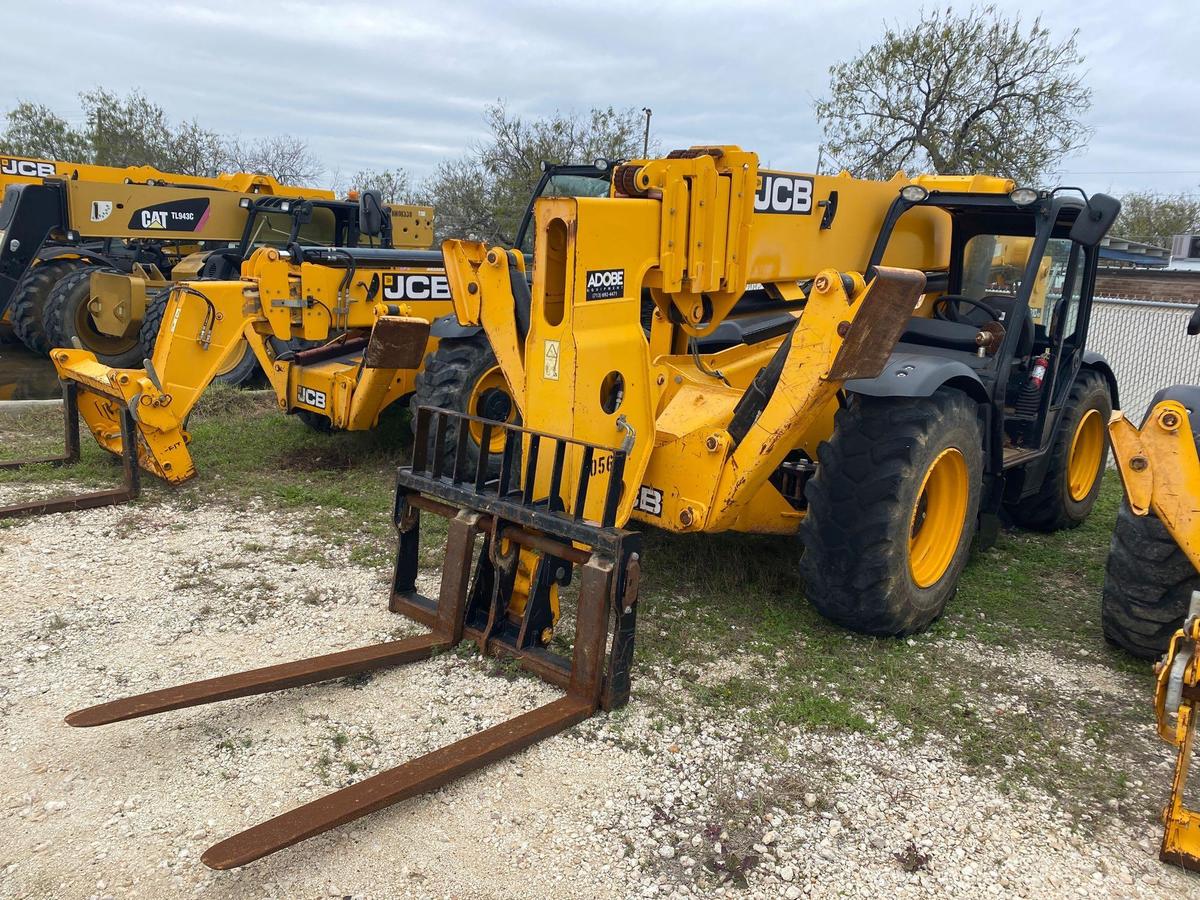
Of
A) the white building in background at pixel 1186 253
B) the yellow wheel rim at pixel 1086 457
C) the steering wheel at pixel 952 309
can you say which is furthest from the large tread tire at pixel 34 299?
the white building in background at pixel 1186 253

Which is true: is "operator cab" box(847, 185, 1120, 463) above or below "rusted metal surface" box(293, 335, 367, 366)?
above

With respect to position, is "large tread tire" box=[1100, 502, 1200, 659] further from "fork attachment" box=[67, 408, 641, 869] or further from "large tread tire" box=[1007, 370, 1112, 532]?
"fork attachment" box=[67, 408, 641, 869]

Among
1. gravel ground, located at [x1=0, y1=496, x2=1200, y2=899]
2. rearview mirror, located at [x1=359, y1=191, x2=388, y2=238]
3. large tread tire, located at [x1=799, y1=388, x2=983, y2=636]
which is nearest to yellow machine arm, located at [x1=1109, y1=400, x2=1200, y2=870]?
gravel ground, located at [x1=0, y1=496, x2=1200, y2=899]

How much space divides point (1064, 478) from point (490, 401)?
3.95 meters

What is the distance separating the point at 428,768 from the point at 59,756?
4.39 feet

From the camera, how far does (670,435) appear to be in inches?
163

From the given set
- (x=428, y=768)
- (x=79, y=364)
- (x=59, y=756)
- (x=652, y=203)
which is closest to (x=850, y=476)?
(x=652, y=203)

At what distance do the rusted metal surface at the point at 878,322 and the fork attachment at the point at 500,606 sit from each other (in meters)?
1.01

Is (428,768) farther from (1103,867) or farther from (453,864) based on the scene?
(1103,867)

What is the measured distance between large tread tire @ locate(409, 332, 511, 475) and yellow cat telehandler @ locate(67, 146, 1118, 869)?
5.39 feet

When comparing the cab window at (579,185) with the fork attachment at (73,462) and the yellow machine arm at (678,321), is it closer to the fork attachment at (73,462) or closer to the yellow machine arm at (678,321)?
the yellow machine arm at (678,321)

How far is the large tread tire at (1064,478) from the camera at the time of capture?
19.5 feet

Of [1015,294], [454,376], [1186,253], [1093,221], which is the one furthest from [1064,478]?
[1186,253]

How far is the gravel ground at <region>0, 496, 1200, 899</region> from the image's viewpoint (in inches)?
109
